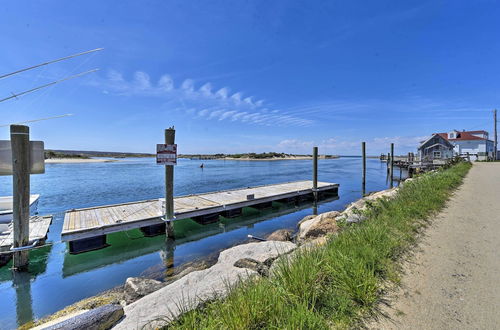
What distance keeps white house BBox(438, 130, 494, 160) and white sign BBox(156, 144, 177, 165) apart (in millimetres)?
49921

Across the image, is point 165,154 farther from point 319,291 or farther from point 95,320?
point 319,291

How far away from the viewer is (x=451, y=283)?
2926mm

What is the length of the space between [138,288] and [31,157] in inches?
154

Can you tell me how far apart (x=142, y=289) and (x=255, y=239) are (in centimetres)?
426

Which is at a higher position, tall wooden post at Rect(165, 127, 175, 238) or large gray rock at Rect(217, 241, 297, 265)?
tall wooden post at Rect(165, 127, 175, 238)

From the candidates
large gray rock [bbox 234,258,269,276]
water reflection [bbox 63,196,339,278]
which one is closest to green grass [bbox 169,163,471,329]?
large gray rock [bbox 234,258,269,276]

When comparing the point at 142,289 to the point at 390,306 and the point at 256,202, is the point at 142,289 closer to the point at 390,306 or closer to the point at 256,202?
the point at 390,306

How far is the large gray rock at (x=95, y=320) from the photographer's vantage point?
2.63 m

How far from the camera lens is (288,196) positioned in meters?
13.1

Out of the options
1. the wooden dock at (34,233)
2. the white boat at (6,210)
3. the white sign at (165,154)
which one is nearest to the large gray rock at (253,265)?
the white sign at (165,154)

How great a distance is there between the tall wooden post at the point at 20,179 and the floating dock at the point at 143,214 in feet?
4.23

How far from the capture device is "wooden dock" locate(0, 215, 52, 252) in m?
5.68

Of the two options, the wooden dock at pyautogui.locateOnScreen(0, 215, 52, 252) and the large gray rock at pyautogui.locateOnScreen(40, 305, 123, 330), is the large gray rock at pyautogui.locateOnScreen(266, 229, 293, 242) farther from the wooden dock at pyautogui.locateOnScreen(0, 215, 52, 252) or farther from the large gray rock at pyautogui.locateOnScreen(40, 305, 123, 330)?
the wooden dock at pyautogui.locateOnScreen(0, 215, 52, 252)

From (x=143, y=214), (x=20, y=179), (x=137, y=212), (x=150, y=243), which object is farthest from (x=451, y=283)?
(x=137, y=212)
